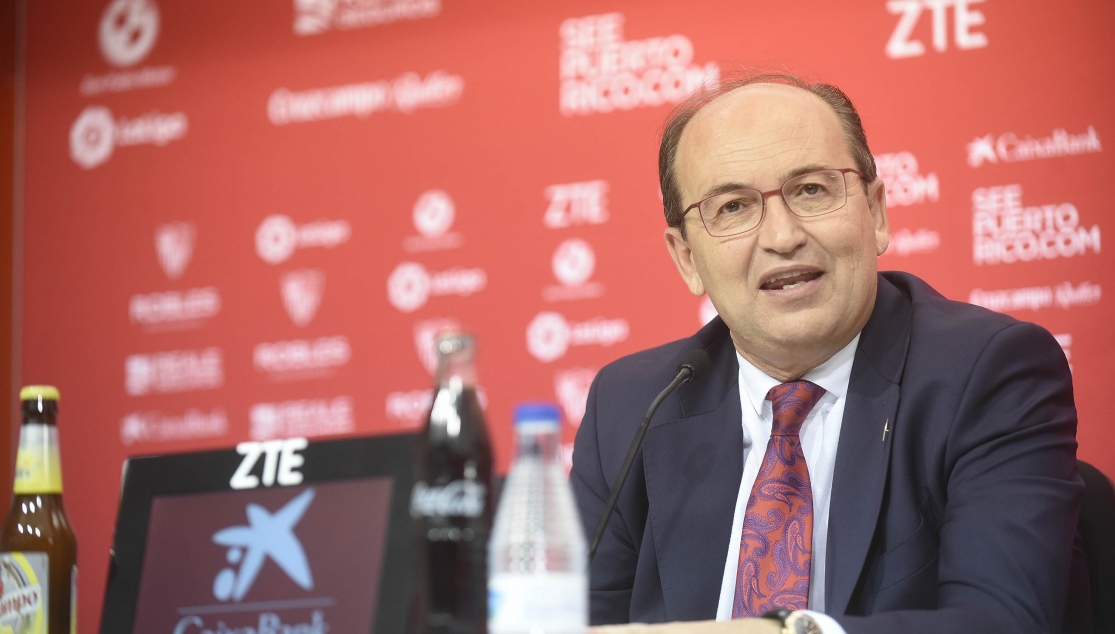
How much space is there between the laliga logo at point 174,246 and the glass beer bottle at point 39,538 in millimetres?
2547

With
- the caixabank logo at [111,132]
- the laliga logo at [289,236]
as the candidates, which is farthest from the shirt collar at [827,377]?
the caixabank logo at [111,132]

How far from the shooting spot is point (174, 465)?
1202 millimetres

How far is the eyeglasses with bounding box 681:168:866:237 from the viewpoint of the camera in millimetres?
1641

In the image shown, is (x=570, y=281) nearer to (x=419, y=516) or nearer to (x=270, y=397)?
(x=270, y=397)

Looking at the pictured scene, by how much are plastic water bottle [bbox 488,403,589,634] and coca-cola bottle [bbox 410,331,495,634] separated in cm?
2

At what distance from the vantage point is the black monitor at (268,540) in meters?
1.03

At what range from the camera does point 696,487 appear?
1654 mm

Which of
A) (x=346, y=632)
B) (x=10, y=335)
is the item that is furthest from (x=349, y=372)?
(x=346, y=632)

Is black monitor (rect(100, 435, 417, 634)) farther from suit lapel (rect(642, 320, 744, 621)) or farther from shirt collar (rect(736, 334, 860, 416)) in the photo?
shirt collar (rect(736, 334, 860, 416))

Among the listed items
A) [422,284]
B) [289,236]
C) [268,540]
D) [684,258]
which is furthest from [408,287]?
[268,540]

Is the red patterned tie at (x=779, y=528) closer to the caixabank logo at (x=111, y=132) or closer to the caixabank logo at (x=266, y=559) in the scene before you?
the caixabank logo at (x=266, y=559)

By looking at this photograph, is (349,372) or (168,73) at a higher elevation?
(168,73)

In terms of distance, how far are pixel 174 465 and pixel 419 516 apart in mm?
431

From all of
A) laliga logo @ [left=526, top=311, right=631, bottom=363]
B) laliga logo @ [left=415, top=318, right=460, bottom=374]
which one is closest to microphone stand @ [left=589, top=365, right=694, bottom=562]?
laliga logo @ [left=526, top=311, right=631, bottom=363]
